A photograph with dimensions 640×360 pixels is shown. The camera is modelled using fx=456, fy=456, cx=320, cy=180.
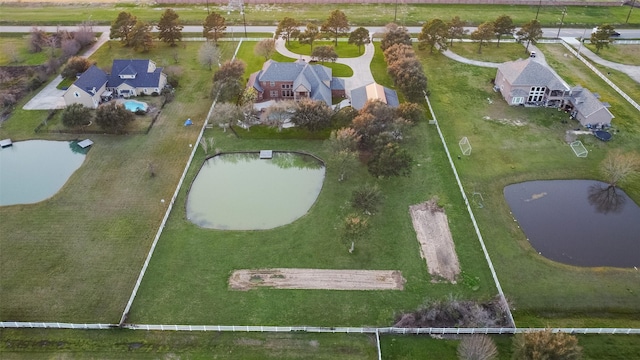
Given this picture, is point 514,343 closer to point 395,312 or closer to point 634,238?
point 395,312

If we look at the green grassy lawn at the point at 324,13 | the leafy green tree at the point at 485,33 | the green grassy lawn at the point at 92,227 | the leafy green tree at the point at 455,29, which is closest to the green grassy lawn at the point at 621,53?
the green grassy lawn at the point at 324,13

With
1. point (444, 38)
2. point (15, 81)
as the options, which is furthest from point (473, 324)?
point (15, 81)

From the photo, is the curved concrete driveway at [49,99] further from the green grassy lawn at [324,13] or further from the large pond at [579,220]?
the large pond at [579,220]

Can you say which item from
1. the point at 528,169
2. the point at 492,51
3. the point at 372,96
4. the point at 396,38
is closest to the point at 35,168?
the point at 372,96

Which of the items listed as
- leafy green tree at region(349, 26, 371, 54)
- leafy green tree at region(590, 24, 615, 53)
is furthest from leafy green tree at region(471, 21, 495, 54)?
leafy green tree at region(349, 26, 371, 54)

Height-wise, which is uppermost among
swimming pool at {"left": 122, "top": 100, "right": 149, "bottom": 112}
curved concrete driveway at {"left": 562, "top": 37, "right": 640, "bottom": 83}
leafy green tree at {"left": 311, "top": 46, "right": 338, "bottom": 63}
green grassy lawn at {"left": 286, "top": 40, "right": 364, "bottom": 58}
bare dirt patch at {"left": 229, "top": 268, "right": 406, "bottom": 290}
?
leafy green tree at {"left": 311, "top": 46, "right": 338, "bottom": 63}

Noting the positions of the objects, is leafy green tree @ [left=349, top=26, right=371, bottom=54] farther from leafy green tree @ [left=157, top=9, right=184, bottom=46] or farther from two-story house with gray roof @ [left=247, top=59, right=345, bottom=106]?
leafy green tree @ [left=157, top=9, right=184, bottom=46]
